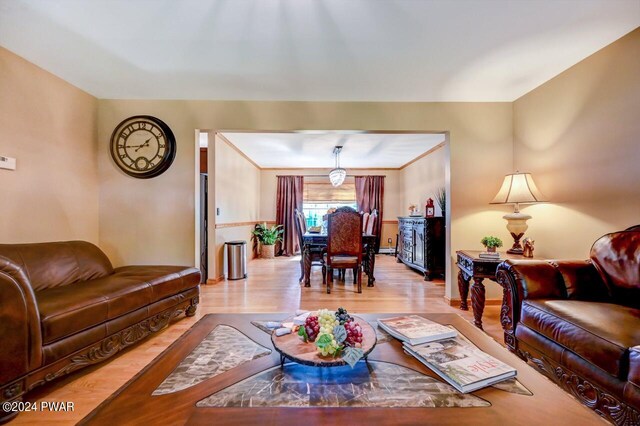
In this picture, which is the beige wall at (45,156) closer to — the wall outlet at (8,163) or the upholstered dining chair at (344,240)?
the wall outlet at (8,163)

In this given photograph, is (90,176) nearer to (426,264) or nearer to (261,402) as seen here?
(261,402)

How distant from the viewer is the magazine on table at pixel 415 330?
45.2 inches

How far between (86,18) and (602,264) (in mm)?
3772

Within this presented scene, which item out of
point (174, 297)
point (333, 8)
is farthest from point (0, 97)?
point (333, 8)

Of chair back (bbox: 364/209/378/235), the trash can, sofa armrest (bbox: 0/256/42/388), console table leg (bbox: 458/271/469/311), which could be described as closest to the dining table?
chair back (bbox: 364/209/378/235)

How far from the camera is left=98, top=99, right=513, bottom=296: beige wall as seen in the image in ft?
9.77

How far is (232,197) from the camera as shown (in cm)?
486

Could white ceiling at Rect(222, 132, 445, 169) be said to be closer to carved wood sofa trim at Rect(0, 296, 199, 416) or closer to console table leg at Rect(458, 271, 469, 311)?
console table leg at Rect(458, 271, 469, 311)

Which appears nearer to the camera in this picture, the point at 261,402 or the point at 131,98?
the point at 261,402

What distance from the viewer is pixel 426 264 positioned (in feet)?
13.4

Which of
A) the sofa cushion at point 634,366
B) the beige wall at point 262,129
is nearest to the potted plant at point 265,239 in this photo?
the beige wall at point 262,129

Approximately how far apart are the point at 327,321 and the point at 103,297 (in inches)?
64.0

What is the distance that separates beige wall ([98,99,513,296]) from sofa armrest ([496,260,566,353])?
1236 millimetres

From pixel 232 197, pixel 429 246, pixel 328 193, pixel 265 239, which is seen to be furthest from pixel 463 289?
pixel 328 193
